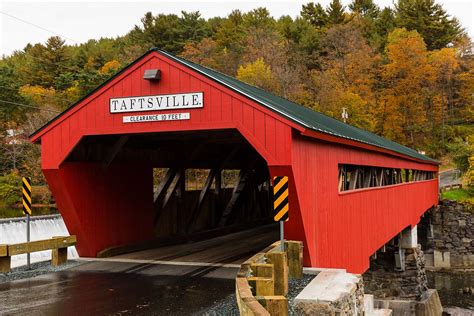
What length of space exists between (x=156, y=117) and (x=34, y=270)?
4.32 meters

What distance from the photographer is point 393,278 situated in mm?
24266

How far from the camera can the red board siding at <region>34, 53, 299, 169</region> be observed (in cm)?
941

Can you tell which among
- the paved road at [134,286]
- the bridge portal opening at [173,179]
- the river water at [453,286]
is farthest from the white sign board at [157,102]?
the river water at [453,286]

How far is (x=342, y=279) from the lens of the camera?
794cm

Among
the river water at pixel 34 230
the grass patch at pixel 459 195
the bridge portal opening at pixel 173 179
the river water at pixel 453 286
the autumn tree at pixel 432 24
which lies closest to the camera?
the bridge portal opening at pixel 173 179

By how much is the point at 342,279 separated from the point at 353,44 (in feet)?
178

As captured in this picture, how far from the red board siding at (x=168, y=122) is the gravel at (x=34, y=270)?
228 cm

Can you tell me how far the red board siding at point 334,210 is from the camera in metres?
9.62

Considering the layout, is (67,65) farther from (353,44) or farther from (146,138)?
(146,138)

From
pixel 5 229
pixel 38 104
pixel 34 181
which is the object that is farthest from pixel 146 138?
pixel 38 104

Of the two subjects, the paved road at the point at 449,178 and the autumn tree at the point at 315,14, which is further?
the autumn tree at the point at 315,14

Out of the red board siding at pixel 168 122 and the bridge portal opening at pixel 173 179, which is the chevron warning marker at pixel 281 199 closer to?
the red board siding at pixel 168 122

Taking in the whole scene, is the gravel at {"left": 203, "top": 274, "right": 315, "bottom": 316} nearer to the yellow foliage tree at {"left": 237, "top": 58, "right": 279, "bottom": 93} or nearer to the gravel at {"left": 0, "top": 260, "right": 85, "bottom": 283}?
the gravel at {"left": 0, "top": 260, "right": 85, "bottom": 283}

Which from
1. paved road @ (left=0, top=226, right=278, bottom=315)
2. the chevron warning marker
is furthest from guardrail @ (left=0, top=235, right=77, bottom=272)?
the chevron warning marker
